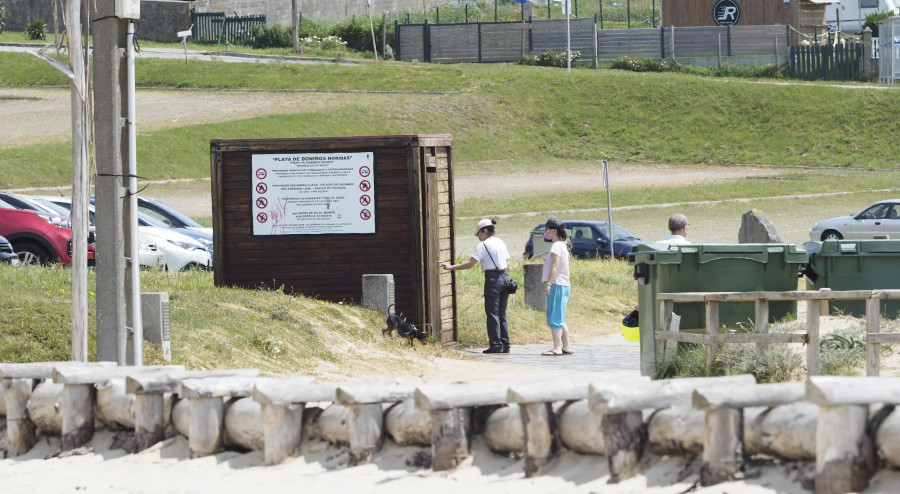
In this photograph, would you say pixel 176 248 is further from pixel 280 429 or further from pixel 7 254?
pixel 280 429

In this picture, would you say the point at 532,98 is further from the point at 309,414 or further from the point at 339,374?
the point at 309,414

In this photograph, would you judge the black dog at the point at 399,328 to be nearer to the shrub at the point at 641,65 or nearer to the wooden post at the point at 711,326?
the wooden post at the point at 711,326

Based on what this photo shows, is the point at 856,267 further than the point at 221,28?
No

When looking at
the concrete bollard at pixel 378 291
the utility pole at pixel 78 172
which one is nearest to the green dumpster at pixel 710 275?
the concrete bollard at pixel 378 291

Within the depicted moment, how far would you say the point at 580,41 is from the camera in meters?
65.9

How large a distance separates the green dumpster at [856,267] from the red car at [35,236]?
36.0 ft

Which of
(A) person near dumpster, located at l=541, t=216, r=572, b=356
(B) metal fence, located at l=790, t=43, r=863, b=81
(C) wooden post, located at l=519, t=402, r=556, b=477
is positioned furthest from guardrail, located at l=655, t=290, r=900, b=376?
(B) metal fence, located at l=790, t=43, r=863, b=81

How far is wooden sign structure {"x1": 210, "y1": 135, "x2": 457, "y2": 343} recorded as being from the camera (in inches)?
613

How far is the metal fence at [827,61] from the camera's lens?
59.6 metres

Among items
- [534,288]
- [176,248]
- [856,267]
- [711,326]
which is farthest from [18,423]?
[176,248]

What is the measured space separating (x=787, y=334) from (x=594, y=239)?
1818 centimetres

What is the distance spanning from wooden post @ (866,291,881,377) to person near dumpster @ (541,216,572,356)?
527 centimetres

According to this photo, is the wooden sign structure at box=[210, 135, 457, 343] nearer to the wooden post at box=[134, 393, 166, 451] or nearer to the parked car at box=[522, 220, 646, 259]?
the wooden post at box=[134, 393, 166, 451]

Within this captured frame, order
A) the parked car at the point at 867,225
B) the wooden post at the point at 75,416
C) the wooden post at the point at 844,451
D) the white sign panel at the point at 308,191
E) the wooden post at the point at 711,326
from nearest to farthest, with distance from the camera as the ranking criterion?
the wooden post at the point at 844,451 < the wooden post at the point at 75,416 < the wooden post at the point at 711,326 < the white sign panel at the point at 308,191 < the parked car at the point at 867,225
